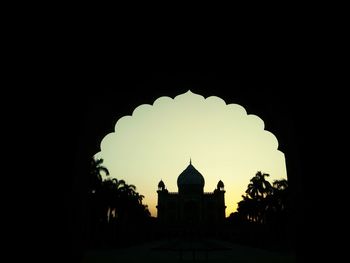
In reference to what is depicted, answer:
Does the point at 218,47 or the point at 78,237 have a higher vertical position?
the point at 218,47

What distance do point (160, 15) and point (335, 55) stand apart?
5.68ft

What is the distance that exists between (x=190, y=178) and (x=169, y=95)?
53310 millimetres

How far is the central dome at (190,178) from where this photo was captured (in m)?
57.1

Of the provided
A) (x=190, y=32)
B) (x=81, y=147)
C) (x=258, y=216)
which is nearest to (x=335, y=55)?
(x=190, y=32)

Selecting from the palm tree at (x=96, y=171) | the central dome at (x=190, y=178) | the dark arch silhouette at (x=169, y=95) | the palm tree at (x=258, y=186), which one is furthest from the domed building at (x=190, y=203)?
the dark arch silhouette at (x=169, y=95)

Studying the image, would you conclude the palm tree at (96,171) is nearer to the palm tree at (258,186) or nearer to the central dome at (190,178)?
the palm tree at (258,186)

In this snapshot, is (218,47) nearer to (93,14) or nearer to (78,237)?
(93,14)

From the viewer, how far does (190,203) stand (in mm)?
59000

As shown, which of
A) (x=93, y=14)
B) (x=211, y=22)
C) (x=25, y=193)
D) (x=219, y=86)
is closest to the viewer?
(x=25, y=193)

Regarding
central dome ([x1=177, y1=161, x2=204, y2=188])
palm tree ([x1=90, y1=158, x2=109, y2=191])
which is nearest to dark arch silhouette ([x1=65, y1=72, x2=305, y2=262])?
palm tree ([x1=90, y1=158, x2=109, y2=191])

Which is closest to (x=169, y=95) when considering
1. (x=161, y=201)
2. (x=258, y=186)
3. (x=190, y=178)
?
(x=258, y=186)

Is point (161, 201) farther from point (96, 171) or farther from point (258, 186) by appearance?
point (96, 171)

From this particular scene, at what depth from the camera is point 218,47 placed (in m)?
3.82

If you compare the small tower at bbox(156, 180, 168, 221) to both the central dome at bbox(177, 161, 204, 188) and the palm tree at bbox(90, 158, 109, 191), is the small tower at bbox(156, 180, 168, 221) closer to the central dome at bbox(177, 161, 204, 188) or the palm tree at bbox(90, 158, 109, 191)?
the central dome at bbox(177, 161, 204, 188)
